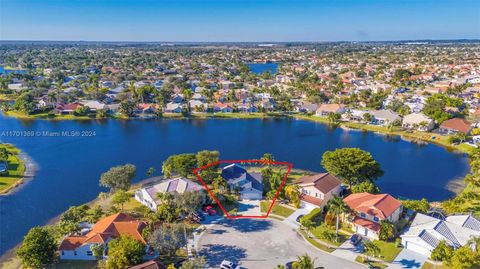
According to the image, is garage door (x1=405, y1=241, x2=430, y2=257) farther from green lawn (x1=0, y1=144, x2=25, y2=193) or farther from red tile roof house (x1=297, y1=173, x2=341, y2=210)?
green lawn (x1=0, y1=144, x2=25, y2=193)

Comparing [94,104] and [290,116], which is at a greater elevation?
[94,104]

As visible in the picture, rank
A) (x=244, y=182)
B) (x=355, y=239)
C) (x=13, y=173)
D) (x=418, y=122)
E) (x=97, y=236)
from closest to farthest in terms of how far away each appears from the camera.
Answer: (x=97, y=236) < (x=355, y=239) < (x=244, y=182) < (x=13, y=173) < (x=418, y=122)

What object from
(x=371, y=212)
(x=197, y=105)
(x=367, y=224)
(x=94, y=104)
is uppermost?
(x=94, y=104)

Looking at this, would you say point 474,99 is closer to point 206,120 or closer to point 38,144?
point 206,120

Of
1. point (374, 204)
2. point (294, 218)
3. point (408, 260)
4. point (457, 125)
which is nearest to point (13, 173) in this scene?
point (294, 218)

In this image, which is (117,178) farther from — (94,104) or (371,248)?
(94,104)

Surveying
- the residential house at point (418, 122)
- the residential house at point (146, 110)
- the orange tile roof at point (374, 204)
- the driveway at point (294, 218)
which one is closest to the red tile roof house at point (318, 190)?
the driveway at point (294, 218)

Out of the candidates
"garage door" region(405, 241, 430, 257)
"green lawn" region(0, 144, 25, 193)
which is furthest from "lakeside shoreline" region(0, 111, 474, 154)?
"garage door" region(405, 241, 430, 257)

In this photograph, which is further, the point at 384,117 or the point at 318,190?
the point at 384,117
